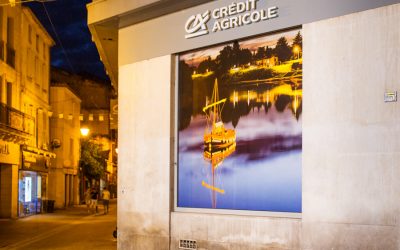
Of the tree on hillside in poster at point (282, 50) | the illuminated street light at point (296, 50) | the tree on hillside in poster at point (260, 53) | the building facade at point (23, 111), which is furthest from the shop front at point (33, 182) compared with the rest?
the illuminated street light at point (296, 50)

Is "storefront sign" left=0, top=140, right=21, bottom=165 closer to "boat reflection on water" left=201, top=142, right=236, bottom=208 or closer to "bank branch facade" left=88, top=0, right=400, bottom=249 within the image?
"bank branch facade" left=88, top=0, right=400, bottom=249

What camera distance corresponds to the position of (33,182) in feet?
113

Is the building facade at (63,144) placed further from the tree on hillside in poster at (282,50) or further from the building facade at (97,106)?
the tree on hillside in poster at (282,50)

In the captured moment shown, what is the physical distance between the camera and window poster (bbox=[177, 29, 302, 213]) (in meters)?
9.82

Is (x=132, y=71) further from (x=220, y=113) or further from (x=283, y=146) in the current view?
(x=283, y=146)

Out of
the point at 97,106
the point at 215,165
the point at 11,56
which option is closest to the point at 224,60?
the point at 215,165

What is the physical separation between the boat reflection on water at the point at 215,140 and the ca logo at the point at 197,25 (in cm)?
103

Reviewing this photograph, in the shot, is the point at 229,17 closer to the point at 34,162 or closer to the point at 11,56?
the point at 11,56

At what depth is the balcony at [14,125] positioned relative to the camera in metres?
26.8

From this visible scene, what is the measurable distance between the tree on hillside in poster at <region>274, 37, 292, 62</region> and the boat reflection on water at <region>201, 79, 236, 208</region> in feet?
4.63

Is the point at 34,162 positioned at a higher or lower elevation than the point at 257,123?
lower

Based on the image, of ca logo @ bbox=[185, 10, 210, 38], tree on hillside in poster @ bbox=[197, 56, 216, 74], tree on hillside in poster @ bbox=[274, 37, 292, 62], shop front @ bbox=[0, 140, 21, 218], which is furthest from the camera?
shop front @ bbox=[0, 140, 21, 218]

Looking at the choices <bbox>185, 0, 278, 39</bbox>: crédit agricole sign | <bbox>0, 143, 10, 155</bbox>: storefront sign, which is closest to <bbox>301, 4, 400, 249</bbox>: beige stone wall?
<bbox>185, 0, 278, 39</bbox>: crédit agricole sign

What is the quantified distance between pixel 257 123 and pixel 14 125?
69.0 ft
